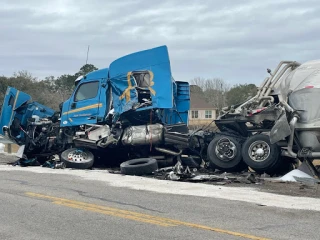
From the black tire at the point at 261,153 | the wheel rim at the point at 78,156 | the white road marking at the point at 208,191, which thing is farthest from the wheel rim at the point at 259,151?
the wheel rim at the point at 78,156

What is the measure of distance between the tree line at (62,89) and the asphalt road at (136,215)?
22.2 meters

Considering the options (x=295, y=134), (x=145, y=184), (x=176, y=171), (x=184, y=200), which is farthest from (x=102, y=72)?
(x=184, y=200)

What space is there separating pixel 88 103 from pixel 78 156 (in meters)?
1.63

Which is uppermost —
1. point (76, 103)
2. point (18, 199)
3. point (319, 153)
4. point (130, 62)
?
point (130, 62)

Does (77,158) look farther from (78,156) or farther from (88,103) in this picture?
(88,103)

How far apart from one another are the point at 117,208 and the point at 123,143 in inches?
270

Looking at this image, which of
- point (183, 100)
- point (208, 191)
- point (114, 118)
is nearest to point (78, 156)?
point (114, 118)

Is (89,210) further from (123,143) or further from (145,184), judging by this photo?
(123,143)

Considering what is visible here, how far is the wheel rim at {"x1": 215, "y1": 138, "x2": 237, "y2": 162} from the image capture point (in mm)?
13906

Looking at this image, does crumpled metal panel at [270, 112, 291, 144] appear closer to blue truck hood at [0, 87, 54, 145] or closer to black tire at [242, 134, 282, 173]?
black tire at [242, 134, 282, 173]

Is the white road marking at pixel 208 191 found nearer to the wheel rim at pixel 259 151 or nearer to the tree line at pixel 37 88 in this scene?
the wheel rim at pixel 259 151

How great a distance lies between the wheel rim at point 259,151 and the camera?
13.2 m

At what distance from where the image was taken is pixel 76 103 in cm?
1688

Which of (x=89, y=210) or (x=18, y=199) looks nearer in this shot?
(x=89, y=210)
